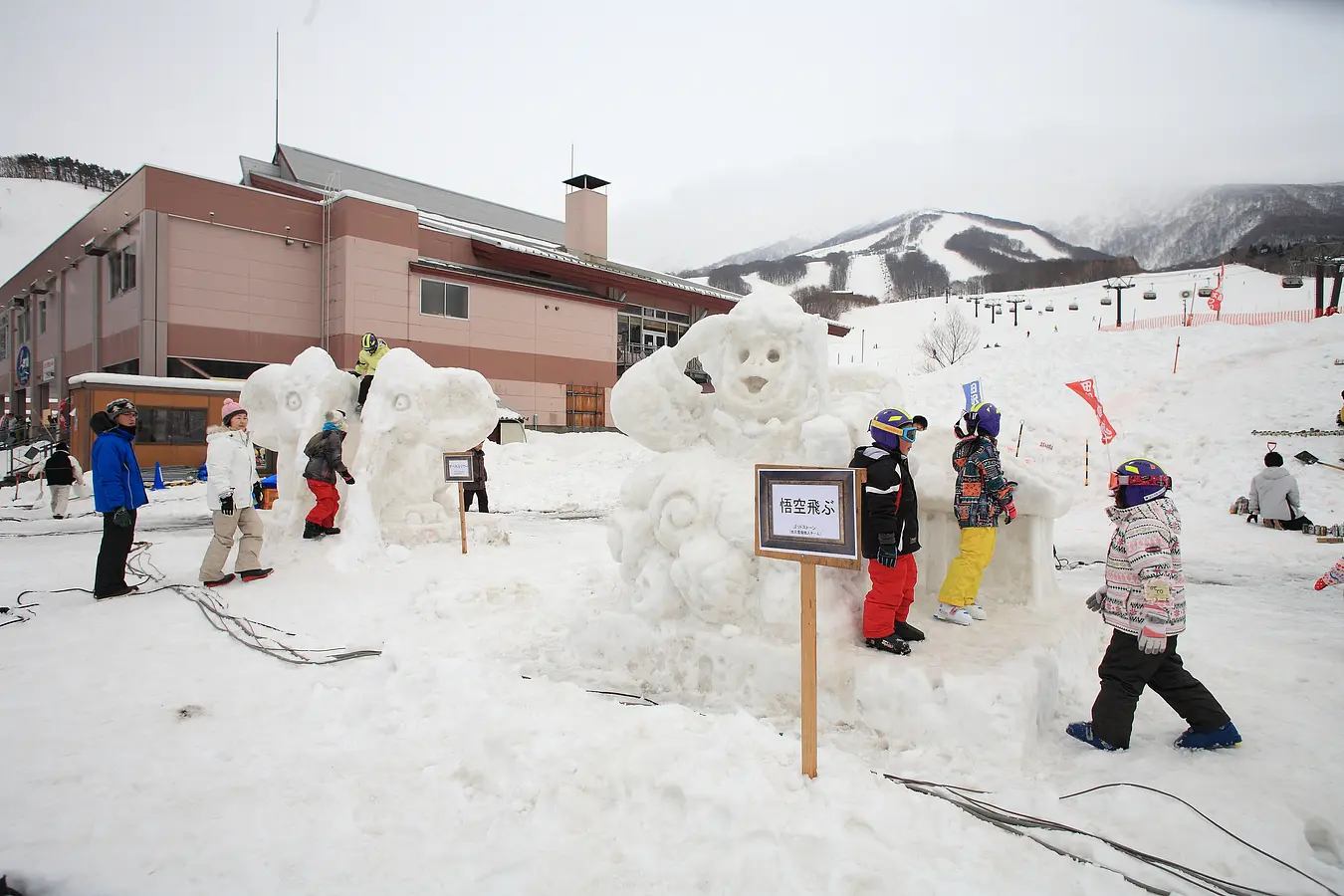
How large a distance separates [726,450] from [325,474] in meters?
5.08

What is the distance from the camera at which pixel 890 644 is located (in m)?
3.77

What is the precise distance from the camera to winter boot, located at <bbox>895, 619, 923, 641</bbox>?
3979 mm

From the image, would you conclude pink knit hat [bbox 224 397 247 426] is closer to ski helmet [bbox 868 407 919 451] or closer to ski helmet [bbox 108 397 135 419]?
ski helmet [bbox 108 397 135 419]

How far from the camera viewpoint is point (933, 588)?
16.1 ft

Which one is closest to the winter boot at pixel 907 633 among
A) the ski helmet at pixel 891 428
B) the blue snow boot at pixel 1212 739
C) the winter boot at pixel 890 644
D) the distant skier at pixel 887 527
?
the distant skier at pixel 887 527

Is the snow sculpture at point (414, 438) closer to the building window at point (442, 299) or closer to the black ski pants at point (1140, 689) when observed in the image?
the black ski pants at point (1140, 689)

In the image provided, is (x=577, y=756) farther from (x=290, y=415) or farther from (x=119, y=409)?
(x=290, y=415)

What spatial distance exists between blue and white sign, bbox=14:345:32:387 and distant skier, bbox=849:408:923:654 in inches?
1329

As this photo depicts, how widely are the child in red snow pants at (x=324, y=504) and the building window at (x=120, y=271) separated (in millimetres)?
15845

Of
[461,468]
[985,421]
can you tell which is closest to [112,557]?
[461,468]

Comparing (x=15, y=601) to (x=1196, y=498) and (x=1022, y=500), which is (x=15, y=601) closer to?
(x=1022, y=500)

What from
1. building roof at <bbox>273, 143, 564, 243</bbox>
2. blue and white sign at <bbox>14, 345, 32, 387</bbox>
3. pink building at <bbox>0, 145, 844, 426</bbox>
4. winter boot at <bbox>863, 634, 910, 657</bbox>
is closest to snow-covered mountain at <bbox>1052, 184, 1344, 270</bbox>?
winter boot at <bbox>863, 634, 910, 657</bbox>

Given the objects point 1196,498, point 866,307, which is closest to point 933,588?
point 1196,498

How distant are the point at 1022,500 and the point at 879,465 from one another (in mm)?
1531
